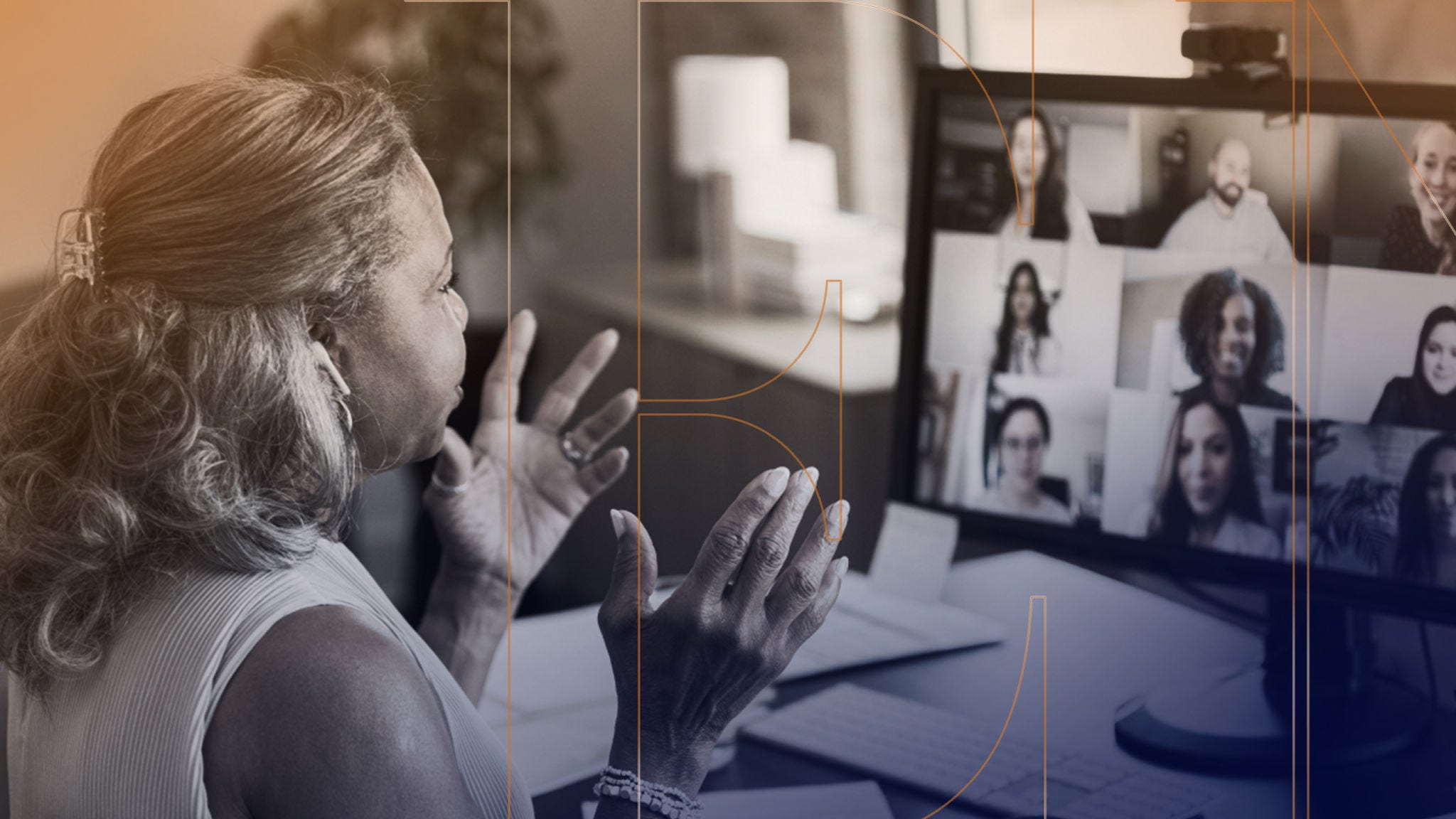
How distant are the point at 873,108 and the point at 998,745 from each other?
1179 millimetres

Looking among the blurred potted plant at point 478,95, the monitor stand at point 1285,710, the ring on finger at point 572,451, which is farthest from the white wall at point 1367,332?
the blurred potted plant at point 478,95

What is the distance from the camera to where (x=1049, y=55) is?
98 centimetres

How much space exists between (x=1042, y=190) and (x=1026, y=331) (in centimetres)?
9

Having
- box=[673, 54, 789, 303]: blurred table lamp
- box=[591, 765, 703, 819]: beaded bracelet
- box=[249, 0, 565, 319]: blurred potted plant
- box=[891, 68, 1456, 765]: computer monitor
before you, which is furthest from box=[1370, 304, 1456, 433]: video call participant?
box=[673, 54, 789, 303]: blurred table lamp

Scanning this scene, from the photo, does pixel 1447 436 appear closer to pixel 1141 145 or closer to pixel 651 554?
pixel 1141 145

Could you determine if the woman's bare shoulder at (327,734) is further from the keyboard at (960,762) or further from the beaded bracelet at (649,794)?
the keyboard at (960,762)

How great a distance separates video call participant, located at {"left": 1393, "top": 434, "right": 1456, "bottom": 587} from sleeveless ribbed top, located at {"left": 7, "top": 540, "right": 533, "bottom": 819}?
0.54m

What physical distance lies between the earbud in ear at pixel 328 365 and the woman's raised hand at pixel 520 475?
200 mm

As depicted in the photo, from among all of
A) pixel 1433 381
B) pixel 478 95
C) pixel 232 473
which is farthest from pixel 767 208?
pixel 232 473

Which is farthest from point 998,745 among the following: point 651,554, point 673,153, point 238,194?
point 673,153

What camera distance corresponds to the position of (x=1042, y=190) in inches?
29.8

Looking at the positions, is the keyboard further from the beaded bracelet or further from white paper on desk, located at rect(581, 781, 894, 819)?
the beaded bracelet

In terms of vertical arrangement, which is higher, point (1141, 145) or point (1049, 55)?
point (1049, 55)

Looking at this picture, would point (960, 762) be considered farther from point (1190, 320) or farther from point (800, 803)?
point (1190, 320)
